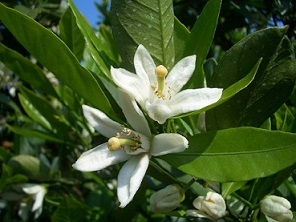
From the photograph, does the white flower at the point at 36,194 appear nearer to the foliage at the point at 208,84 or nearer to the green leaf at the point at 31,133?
the green leaf at the point at 31,133

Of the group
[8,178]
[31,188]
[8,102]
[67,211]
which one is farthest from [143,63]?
[8,102]

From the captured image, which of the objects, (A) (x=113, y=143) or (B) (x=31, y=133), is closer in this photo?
(A) (x=113, y=143)

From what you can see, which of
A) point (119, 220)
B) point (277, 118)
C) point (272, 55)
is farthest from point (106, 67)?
point (119, 220)

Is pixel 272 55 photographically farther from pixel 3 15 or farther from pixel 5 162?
pixel 5 162

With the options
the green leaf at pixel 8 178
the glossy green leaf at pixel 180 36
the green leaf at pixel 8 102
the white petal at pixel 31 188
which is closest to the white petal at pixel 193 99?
the glossy green leaf at pixel 180 36

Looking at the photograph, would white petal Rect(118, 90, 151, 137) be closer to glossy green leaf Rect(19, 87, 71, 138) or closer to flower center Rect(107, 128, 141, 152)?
flower center Rect(107, 128, 141, 152)

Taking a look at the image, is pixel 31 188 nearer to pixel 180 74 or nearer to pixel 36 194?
pixel 36 194

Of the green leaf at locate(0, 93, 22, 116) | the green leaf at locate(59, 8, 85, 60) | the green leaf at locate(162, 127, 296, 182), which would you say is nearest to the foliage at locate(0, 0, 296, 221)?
the green leaf at locate(162, 127, 296, 182)
